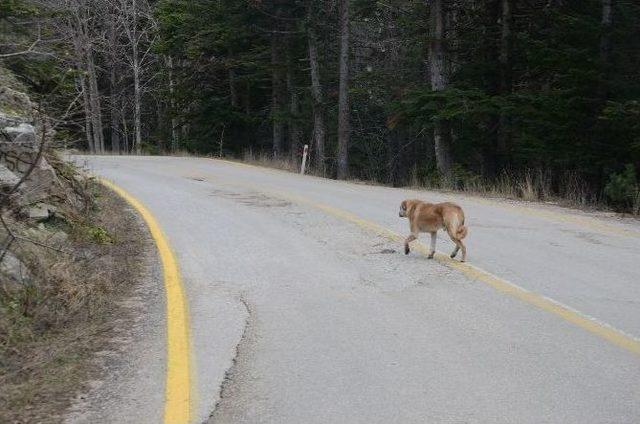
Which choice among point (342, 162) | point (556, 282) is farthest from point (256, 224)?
point (342, 162)

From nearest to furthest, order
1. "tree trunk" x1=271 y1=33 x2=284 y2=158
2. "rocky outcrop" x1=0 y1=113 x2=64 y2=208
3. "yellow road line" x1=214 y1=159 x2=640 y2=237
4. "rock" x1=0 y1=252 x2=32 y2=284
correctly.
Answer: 1. "rock" x1=0 y1=252 x2=32 y2=284
2. "rocky outcrop" x1=0 y1=113 x2=64 y2=208
3. "yellow road line" x1=214 y1=159 x2=640 y2=237
4. "tree trunk" x1=271 y1=33 x2=284 y2=158

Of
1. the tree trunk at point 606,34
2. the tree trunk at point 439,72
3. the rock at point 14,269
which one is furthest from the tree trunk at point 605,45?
the rock at point 14,269

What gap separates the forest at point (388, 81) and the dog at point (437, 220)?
14.3 feet

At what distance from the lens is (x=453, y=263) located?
27.2 feet

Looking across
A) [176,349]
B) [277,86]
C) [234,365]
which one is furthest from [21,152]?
[277,86]

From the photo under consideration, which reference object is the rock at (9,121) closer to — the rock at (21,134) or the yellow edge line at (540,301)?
the rock at (21,134)

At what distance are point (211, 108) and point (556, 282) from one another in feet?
100.0

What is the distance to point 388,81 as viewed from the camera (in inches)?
1188

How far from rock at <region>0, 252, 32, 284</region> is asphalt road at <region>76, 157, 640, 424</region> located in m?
1.50

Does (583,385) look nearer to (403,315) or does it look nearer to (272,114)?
(403,315)

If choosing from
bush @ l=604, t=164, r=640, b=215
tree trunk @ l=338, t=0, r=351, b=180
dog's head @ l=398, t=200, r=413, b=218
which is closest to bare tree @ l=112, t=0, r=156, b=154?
tree trunk @ l=338, t=0, r=351, b=180

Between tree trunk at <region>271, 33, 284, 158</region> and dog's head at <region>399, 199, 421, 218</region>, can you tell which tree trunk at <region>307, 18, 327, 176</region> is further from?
dog's head at <region>399, 199, 421, 218</region>

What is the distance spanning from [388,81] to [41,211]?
24.0 m

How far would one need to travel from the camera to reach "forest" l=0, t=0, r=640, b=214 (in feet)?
54.0
